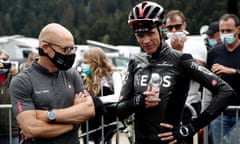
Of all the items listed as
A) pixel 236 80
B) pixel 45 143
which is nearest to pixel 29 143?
pixel 45 143


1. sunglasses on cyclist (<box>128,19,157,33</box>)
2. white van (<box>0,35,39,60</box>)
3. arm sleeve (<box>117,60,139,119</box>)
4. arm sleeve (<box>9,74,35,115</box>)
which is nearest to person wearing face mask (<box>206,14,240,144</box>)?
arm sleeve (<box>117,60,139,119</box>)

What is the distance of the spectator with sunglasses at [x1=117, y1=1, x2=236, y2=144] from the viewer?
378cm

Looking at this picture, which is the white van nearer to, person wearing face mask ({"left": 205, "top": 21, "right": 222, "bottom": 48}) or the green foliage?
person wearing face mask ({"left": 205, "top": 21, "right": 222, "bottom": 48})

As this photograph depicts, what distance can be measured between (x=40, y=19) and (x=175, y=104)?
283 feet

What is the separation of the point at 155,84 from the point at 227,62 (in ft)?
7.91

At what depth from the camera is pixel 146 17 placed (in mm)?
3920

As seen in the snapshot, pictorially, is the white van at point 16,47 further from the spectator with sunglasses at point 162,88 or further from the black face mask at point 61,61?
the spectator with sunglasses at point 162,88

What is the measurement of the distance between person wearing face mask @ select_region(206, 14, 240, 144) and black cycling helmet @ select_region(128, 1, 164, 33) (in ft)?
6.28

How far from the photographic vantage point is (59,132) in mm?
4176

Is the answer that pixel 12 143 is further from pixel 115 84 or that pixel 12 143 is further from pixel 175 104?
pixel 175 104

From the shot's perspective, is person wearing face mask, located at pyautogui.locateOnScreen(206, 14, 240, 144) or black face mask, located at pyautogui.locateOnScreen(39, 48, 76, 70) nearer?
black face mask, located at pyautogui.locateOnScreen(39, 48, 76, 70)

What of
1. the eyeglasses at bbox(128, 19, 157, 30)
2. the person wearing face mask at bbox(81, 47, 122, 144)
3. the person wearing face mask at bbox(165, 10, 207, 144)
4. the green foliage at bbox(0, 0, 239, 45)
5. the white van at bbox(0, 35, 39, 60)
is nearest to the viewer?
the eyeglasses at bbox(128, 19, 157, 30)

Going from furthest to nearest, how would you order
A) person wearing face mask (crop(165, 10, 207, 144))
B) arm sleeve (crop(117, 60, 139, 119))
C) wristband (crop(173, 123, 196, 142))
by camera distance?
1. person wearing face mask (crop(165, 10, 207, 144))
2. arm sleeve (crop(117, 60, 139, 119))
3. wristband (crop(173, 123, 196, 142))

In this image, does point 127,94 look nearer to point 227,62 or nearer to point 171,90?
point 171,90
